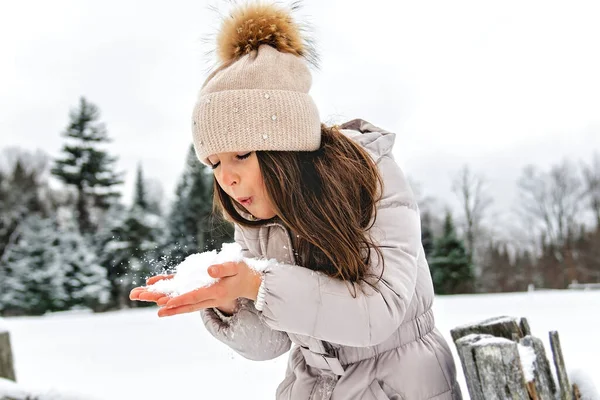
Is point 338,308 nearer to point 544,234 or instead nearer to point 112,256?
point 112,256

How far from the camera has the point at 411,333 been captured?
146 cm

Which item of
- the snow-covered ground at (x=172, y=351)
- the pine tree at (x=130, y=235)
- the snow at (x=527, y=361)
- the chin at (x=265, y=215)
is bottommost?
the snow-covered ground at (x=172, y=351)

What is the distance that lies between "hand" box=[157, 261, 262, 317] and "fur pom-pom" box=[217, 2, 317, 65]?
27.7 inches

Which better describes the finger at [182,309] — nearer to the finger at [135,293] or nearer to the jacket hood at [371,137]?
the finger at [135,293]

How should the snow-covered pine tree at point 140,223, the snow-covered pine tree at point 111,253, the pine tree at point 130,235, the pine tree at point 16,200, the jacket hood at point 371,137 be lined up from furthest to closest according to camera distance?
the pine tree at point 16,200 < the snow-covered pine tree at point 111,253 < the snow-covered pine tree at point 140,223 < the pine tree at point 130,235 < the jacket hood at point 371,137

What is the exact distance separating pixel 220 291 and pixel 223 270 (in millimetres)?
49

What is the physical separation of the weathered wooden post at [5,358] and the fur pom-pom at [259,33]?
298cm

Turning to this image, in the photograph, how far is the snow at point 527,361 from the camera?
1.33 m

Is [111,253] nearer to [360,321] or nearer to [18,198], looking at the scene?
[18,198]

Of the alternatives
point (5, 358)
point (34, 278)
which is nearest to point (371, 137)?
point (5, 358)

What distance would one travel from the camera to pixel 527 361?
4.46 ft

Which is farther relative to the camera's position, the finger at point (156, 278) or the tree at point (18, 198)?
the tree at point (18, 198)

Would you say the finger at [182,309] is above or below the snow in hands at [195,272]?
below

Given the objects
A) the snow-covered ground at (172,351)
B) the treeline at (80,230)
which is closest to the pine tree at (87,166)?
the treeline at (80,230)
